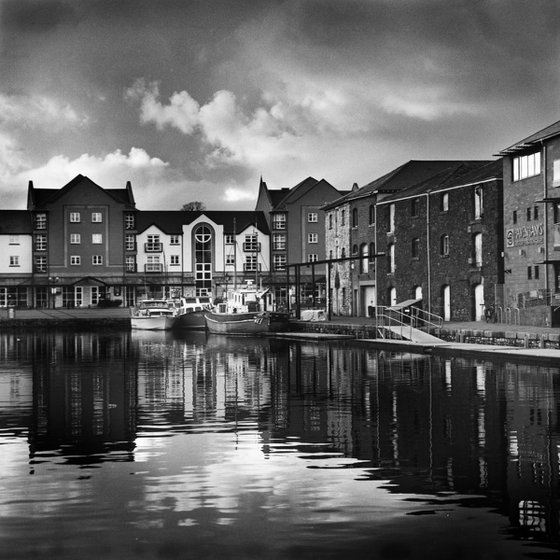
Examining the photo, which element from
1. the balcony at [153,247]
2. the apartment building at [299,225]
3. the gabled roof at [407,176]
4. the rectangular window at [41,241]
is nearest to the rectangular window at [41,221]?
the rectangular window at [41,241]

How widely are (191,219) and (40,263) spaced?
17.9m

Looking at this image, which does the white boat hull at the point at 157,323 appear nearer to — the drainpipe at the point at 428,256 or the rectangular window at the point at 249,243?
the drainpipe at the point at 428,256

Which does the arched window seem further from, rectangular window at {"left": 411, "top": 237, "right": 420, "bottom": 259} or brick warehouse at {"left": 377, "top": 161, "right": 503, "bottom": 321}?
rectangular window at {"left": 411, "top": 237, "right": 420, "bottom": 259}

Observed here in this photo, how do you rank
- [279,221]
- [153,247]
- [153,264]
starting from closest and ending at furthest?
[153,264] < [153,247] < [279,221]

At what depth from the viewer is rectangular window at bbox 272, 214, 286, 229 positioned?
113000 mm

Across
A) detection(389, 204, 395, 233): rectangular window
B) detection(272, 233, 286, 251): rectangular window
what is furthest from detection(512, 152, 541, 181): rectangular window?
detection(272, 233, 286, 251): rectangular window

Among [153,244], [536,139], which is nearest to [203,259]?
[153,244]

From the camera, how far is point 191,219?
112 metres

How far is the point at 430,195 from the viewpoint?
63594mm

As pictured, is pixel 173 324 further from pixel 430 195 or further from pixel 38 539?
pixel 38 539

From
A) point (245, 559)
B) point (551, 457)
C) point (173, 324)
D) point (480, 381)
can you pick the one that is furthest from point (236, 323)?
point (245, 559)

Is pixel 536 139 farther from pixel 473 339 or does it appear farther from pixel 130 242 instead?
pixel 130 242

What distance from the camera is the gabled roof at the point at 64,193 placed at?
108794 millimetres

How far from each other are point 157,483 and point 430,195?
173ft
